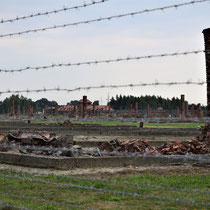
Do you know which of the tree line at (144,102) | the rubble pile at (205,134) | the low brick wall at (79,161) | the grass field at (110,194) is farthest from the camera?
the tree line at (144,102)

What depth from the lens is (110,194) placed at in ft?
25.2

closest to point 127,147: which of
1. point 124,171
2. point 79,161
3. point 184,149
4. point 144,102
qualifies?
point 184,149

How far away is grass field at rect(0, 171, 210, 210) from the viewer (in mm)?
6730

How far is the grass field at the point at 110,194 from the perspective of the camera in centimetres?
673

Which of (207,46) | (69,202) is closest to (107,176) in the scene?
(69,202)

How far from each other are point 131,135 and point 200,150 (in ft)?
36.6

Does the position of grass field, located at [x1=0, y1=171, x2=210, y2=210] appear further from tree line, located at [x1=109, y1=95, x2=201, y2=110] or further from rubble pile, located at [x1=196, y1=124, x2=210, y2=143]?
tree line, located at [x1=109, y1=95, x2=201, y2=110]

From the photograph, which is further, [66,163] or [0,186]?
[66,163]

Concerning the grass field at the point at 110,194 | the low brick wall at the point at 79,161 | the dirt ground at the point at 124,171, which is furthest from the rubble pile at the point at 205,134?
the grass field at the point at 110,194

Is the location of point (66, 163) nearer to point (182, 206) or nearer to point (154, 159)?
point (154, 159)

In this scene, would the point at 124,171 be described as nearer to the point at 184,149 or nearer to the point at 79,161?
the point at 79,161

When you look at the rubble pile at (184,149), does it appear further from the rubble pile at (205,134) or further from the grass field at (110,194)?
the grass field at (110,194)

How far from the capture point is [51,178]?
9.05 m

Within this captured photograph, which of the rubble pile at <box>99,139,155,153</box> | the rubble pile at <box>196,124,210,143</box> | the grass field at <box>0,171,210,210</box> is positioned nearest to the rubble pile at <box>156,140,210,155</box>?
the rubble pile at <box>99,139,155,153</box>
